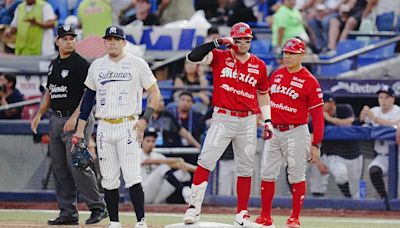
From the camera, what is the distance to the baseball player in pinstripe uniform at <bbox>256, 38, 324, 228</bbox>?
11141 mm

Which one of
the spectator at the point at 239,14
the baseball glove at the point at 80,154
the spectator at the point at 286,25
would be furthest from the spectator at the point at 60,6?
the baseball glove at the point at 80,154

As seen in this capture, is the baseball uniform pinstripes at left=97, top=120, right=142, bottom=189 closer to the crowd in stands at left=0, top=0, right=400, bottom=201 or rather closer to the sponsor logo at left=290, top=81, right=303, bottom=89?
the sponsor logo at left=290, top=81, right=303, bottom=89

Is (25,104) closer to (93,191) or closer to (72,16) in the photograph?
(72,16)

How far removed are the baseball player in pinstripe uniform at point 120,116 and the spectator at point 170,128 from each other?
197 inches

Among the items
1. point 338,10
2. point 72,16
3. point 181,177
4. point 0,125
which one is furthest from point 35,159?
point 338,10

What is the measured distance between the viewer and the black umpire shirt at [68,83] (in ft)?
38.1

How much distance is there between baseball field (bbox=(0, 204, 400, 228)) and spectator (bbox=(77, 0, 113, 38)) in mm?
4493

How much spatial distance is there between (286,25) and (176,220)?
245 inches

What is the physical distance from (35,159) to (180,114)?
85.8 inches

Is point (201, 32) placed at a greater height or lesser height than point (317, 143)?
greater

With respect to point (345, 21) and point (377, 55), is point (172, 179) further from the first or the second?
point (345, 21)

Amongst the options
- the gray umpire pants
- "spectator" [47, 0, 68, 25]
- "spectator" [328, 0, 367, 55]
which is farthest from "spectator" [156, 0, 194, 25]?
the gray umpire pants

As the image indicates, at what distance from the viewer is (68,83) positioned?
38.1 ft

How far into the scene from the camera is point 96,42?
57.9 feet
